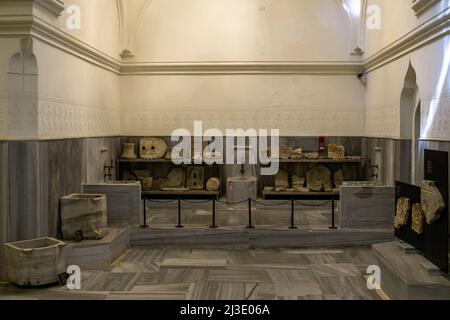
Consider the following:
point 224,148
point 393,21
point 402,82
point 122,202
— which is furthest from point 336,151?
point 122,202

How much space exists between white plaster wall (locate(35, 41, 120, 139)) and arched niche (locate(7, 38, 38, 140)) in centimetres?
15

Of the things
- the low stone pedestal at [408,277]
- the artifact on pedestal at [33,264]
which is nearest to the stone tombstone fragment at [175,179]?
the artifact on pedestal at [33,264]

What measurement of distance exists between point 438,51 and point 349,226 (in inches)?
132

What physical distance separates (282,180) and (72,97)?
5283mm

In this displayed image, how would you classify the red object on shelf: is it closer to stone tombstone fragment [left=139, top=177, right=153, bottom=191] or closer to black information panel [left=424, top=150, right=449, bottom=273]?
stone tombstone fragment [left=139, top=177, right=153, bottom=191]

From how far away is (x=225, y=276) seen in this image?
6949 millimetres

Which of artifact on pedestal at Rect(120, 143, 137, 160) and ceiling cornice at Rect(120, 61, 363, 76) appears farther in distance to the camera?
ceiling cornice at Rect(120, 61, 363, 76)

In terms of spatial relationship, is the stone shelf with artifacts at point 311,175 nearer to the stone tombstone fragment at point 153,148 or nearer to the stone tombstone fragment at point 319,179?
the stone tombstone fragment at point 319,179

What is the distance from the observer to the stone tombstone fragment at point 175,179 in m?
11.6

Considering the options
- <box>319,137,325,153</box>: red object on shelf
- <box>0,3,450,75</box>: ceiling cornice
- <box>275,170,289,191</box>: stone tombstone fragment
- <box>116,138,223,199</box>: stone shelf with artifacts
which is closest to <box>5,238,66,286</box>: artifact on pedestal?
<box>0,3,450,75</box>: ceiling cornice

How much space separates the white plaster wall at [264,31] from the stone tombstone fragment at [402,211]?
5.98 m

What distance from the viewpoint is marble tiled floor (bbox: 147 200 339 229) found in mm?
9055

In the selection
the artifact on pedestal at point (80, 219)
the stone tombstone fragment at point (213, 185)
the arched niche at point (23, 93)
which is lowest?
the artifact on pedestal at point (80, 219)

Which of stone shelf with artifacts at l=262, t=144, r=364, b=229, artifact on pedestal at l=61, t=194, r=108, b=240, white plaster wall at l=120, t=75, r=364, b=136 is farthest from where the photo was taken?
white plaster wall at l=120, t=75, r=364, b=136
